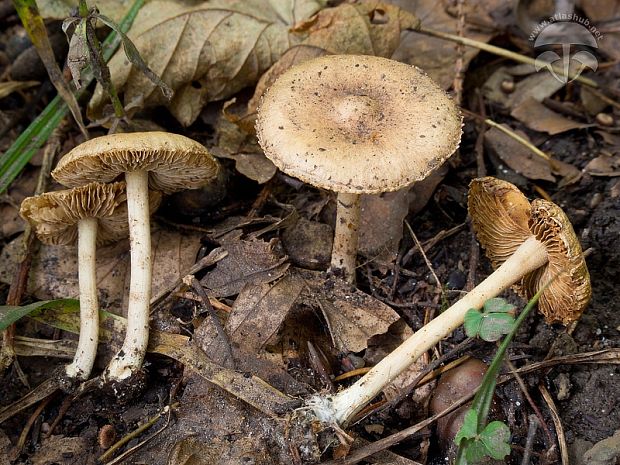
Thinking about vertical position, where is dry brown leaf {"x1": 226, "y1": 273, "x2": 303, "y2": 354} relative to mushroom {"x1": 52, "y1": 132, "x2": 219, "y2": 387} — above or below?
below

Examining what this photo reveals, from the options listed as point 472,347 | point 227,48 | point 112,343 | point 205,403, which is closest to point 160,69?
point 227,48

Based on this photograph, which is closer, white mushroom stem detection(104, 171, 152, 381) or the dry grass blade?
white mushroom stem detection(104, 171, 152, 381)

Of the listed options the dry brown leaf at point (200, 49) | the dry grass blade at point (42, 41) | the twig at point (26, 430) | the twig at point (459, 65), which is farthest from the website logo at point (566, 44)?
the twig at point (26, 430)

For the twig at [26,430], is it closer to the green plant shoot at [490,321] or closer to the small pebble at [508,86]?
the green plant shoot at [490,321]

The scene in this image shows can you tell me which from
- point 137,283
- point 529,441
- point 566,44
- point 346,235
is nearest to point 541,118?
point 566,44

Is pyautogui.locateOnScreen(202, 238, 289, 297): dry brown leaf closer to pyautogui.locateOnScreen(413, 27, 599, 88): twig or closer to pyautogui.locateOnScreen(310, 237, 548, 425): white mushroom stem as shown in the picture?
pyautogui.locateOnScreen(310, 237, 548, 425): white mushroom stem

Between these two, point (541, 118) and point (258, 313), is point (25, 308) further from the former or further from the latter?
point (541, 118)

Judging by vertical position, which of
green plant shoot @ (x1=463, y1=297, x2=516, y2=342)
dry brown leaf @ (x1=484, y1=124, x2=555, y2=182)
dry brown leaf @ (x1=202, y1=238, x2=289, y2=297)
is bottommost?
dry brown leaf @ (x1=202, y1=238, x2=289, y2=297)

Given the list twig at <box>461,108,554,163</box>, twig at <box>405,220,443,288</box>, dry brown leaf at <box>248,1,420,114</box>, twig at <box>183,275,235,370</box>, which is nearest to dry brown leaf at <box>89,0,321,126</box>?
dry brown leaf at <box>248,1,420,114</box>
